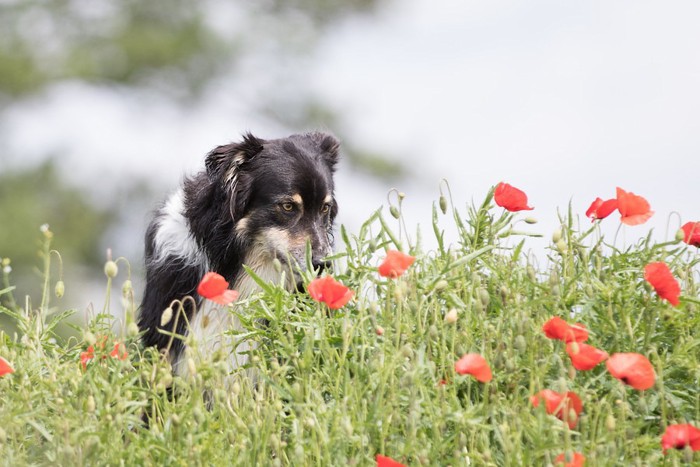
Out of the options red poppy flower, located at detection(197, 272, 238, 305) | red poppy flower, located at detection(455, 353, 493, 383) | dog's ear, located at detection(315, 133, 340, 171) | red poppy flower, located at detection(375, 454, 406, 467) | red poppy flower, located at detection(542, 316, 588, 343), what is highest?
dog's ear, located at detection(315, 133, 340, 171)

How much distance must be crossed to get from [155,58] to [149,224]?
38.0ft

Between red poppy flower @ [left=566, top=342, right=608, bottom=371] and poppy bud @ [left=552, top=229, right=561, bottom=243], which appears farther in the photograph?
poppy bud @ [left=552, top=229, right=561, bottom=243]

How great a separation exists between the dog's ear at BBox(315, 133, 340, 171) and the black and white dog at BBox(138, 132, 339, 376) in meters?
0.25

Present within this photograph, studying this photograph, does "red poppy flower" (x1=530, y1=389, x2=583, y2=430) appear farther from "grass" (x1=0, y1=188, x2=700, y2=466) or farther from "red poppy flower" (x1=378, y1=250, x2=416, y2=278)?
"red poppy flower" (x1=378, y1=250, x2=416, y2=278)

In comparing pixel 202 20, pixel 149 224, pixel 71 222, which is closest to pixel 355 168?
pixel 202 20

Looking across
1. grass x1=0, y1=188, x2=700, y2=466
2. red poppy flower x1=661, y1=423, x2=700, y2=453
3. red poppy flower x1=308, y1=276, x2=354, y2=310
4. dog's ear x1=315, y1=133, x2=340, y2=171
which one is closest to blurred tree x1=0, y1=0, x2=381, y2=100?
dog's ear x1=315, y1=133, x2=340, y2=171

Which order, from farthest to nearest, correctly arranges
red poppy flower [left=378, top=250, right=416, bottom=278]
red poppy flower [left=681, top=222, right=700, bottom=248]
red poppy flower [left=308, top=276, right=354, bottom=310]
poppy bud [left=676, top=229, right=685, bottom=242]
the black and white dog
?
the black and white dog, red poppy flower [left=681, top=222, right=700, bottom=248], poppy bud [left=676, top=229, right=685, bottom=242], red poppy flower [left=308, top=276, right=354, bottom=310], red poppy flower [left=378, top=250, right=416, bottom=278]

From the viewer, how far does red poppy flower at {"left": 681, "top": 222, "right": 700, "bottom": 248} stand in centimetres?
383

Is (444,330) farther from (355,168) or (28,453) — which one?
(355,168)

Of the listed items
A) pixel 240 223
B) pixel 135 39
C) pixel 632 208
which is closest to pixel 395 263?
pixel 632 208

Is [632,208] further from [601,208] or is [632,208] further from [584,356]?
[584,356]

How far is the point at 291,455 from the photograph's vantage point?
3.32m

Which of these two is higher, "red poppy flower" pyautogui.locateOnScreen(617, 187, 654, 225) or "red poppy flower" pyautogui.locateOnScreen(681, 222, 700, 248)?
"red poppy flower" pyautogui.locateOnScreen(681, 222, 700, 248)

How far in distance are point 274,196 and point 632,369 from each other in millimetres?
3327
